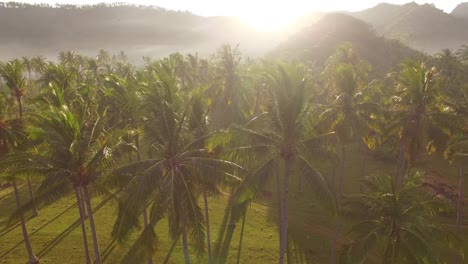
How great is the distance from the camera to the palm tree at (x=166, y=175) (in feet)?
55.7

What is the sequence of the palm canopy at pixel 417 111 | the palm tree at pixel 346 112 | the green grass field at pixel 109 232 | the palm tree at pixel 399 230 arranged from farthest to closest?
1. the green grass field at pixel 109 232
2. the palm canopy at pixel 417 111
3. the palm tree at pixel 346 112
4. the palm tree at pixel 399 230

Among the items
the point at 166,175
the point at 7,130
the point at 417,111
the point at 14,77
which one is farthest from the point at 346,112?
the point at 14,77

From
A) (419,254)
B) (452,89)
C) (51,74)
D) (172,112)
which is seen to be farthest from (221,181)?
(452,89)

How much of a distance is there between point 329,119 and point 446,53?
60.9 metres

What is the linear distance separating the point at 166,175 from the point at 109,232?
19078 millimetres

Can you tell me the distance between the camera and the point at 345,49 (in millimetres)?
48875

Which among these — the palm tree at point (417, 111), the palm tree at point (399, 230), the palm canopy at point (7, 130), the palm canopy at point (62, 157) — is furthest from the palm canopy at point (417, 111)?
the palm canopy at point (7, 130)

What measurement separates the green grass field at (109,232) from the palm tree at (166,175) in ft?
27.1

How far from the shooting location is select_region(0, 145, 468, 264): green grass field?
30438mm

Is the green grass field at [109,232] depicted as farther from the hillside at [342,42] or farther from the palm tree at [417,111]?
the hillside at [342,42]

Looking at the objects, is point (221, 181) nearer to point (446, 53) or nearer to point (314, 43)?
point (446, 53)

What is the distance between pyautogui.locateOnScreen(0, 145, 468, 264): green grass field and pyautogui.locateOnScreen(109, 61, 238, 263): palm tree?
325 inches

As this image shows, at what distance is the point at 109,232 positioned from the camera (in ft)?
111

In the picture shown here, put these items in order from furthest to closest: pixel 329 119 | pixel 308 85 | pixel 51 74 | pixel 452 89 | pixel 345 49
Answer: pixel 452 89 → pixel 345 49 → pixel 51 74 → pixel 329 119 → pixel 308 85
